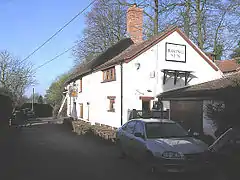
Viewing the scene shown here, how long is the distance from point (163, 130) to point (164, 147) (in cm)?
150

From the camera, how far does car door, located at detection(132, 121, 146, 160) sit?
28.9 feet

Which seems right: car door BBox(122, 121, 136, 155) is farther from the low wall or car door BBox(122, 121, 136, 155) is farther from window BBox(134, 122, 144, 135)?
the low wall

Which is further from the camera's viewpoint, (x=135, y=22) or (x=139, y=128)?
(x=135, y=22)

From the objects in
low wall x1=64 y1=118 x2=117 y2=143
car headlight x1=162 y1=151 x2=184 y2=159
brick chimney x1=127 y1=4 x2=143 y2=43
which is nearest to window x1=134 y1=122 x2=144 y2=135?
car headlight x1=162 y1=151 x2=184 y2=159

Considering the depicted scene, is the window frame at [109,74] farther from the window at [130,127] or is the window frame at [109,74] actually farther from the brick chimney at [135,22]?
the window at [130,127]

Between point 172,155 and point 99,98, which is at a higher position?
point 99,98

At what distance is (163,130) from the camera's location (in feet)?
31.4

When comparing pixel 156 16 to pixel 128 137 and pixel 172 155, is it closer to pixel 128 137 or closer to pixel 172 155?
pixel 128 137

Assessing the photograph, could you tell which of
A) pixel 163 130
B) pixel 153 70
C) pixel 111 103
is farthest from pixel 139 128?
pixel 111 103

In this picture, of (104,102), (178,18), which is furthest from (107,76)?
(178,18)

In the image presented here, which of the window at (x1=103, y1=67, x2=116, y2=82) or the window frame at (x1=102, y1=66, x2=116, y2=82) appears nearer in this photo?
the window frame at (x1=102, y1=66, x2=116, y2=82)

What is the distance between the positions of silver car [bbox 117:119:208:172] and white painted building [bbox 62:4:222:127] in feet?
27.9

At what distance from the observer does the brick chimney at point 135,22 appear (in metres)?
24.8

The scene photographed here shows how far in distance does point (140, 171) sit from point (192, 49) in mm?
13932
